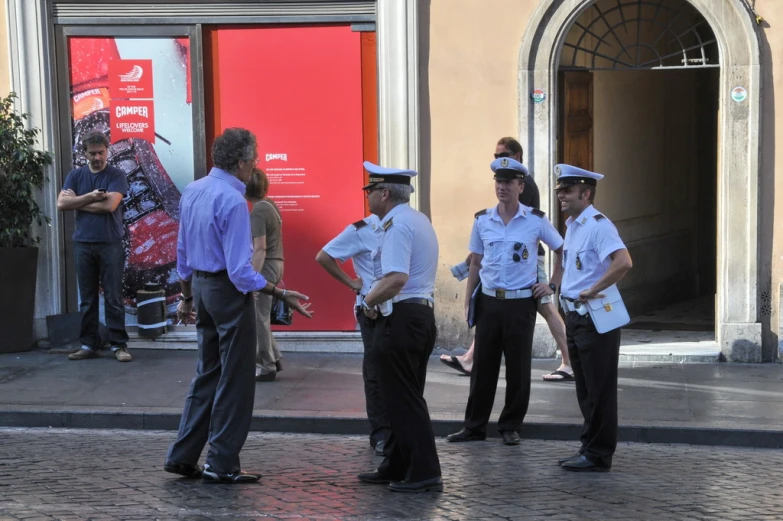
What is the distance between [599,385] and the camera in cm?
666

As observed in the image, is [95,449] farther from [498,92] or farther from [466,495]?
[498,92]

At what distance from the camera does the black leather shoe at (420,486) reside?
609cm

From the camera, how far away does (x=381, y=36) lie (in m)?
10.5

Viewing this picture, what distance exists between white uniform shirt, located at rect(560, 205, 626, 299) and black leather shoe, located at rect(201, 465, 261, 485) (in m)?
2.12

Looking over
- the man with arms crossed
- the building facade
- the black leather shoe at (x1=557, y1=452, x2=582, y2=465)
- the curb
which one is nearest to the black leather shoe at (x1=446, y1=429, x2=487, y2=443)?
the curb

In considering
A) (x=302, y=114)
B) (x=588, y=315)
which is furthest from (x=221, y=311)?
(x=302, y=114)

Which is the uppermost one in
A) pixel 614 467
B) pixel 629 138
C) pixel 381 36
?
pixel 381 36

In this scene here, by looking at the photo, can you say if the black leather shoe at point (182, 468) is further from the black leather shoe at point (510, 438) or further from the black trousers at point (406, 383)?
the black leather shoe at point (510, 438)

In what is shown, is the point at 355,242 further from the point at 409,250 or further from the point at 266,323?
the point at 266,323

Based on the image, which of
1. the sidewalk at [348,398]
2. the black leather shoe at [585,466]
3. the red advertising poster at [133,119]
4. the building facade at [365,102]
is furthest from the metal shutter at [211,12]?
the black leather shoe at [585,466]

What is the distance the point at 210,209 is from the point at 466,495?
2.03 meters

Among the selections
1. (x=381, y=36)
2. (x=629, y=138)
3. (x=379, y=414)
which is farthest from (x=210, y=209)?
(x=629, y=138)

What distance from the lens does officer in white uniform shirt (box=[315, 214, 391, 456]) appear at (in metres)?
6.70

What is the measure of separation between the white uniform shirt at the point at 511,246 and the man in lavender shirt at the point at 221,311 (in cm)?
167
